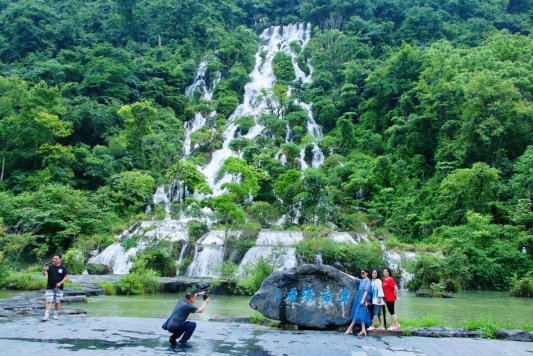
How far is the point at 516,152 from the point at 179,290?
25078mm

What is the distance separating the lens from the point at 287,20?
69.9 m

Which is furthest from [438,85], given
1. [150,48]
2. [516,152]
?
[150,48]

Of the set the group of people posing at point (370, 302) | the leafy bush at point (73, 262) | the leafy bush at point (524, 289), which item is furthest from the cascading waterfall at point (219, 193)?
the group of people posing at point (370, 302)

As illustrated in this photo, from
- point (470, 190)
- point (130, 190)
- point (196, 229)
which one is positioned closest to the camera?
point (196, 229)

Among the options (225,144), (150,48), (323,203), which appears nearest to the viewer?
(323,203)

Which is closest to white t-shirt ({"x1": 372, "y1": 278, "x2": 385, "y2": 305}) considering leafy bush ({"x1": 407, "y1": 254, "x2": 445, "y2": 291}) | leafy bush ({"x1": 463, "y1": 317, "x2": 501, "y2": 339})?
leafy bush ({"x1": 463, "y1": 317, "x2": 501, "y2": 339})

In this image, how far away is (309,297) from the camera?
945 cm

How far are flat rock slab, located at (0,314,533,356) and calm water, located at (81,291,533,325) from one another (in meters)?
2.86

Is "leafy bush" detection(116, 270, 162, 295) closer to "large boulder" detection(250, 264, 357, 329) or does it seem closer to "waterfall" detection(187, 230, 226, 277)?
"waterfall" detection(187, 230, 226, 277)

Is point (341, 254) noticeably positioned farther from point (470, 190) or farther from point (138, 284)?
point (138, 284)

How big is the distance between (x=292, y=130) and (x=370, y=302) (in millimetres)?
34573

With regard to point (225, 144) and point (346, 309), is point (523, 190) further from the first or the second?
point (225, 144)

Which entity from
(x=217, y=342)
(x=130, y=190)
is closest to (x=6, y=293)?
(x=217, y=342)

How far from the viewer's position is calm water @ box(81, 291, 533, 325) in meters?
12.2
